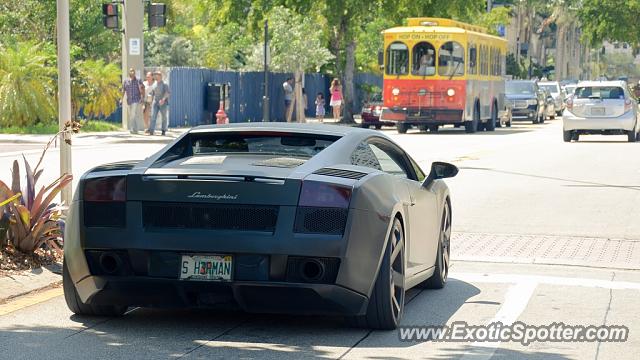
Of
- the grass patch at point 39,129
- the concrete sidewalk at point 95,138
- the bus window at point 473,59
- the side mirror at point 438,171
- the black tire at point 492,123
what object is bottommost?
the black tire at point 492,123

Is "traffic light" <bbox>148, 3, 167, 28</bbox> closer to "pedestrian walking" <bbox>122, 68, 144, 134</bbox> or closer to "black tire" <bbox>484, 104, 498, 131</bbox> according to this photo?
"pedestrian walking" <bbox>122, 68, 144, 134</bbox>

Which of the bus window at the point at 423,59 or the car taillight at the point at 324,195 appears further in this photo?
the bus window at the point at 423,59

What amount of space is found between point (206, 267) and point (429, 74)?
3487 centimetres

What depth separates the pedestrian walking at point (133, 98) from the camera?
123ft

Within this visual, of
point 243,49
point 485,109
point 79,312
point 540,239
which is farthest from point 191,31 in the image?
point 79,312

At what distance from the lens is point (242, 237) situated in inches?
307

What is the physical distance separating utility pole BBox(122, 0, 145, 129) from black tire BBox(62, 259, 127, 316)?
30882 mm

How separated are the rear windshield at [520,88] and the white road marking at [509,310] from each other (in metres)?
46.3

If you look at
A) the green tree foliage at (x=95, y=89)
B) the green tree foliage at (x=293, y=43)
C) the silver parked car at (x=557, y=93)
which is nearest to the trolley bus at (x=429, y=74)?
the green tree foliage at (x=95, y=89)

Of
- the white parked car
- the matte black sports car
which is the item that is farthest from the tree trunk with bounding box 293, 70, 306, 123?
the matte black sports car

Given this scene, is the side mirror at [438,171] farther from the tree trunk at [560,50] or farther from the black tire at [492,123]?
the tree trunk at [560,50]

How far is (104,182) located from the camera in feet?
26.9

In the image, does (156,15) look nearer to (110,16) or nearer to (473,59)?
(110,16)

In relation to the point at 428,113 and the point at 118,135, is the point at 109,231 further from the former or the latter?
the point at 428,113
